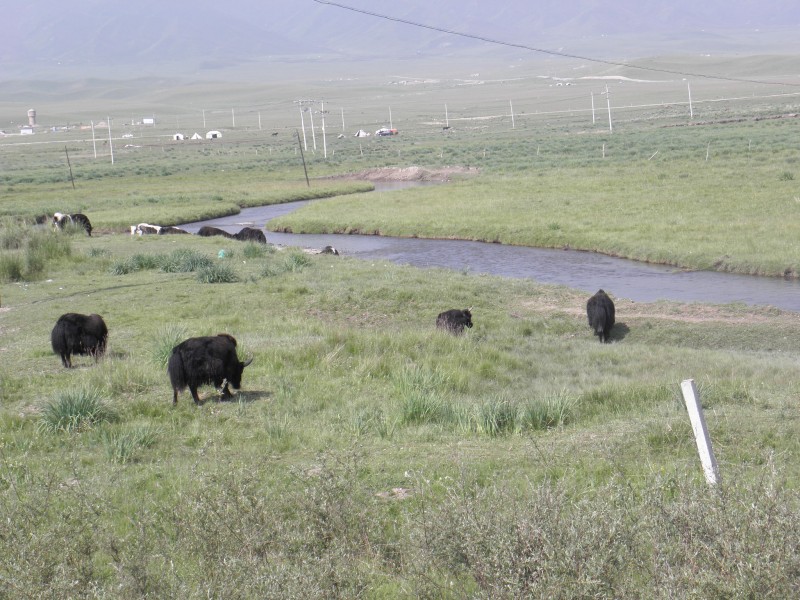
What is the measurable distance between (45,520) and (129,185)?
56623 millimetres

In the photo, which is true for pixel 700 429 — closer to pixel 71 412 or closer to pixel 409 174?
pixel 71 412

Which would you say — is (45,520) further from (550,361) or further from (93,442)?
(550,361)

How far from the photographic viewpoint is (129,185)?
197 feet

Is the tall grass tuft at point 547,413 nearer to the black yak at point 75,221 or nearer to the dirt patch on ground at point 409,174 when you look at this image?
the black yak at point 75,221

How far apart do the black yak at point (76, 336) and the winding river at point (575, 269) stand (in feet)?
41.4

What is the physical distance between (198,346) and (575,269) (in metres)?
17.1

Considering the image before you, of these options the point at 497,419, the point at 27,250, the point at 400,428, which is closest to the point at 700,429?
the point at 497,419

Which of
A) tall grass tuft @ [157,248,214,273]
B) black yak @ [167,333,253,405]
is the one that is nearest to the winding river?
tall grass tuft @ [157,248,214,273]

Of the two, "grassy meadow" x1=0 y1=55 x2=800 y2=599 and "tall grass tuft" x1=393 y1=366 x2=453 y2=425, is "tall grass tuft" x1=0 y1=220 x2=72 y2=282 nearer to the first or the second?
"grassy meadow" x1=0 y1=55 x2=800 y2=599

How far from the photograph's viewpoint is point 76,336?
1337 centimetres

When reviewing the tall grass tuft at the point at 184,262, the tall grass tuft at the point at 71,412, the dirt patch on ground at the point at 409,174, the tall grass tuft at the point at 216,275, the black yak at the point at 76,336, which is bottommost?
the tall grass tuft at the point at 71,412

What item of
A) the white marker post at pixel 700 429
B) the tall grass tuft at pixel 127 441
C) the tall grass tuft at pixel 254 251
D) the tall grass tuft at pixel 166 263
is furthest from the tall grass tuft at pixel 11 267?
the white marker post at pixel 700 429

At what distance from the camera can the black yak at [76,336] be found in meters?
13.2

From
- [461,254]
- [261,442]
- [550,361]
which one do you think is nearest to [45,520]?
[261,442]
